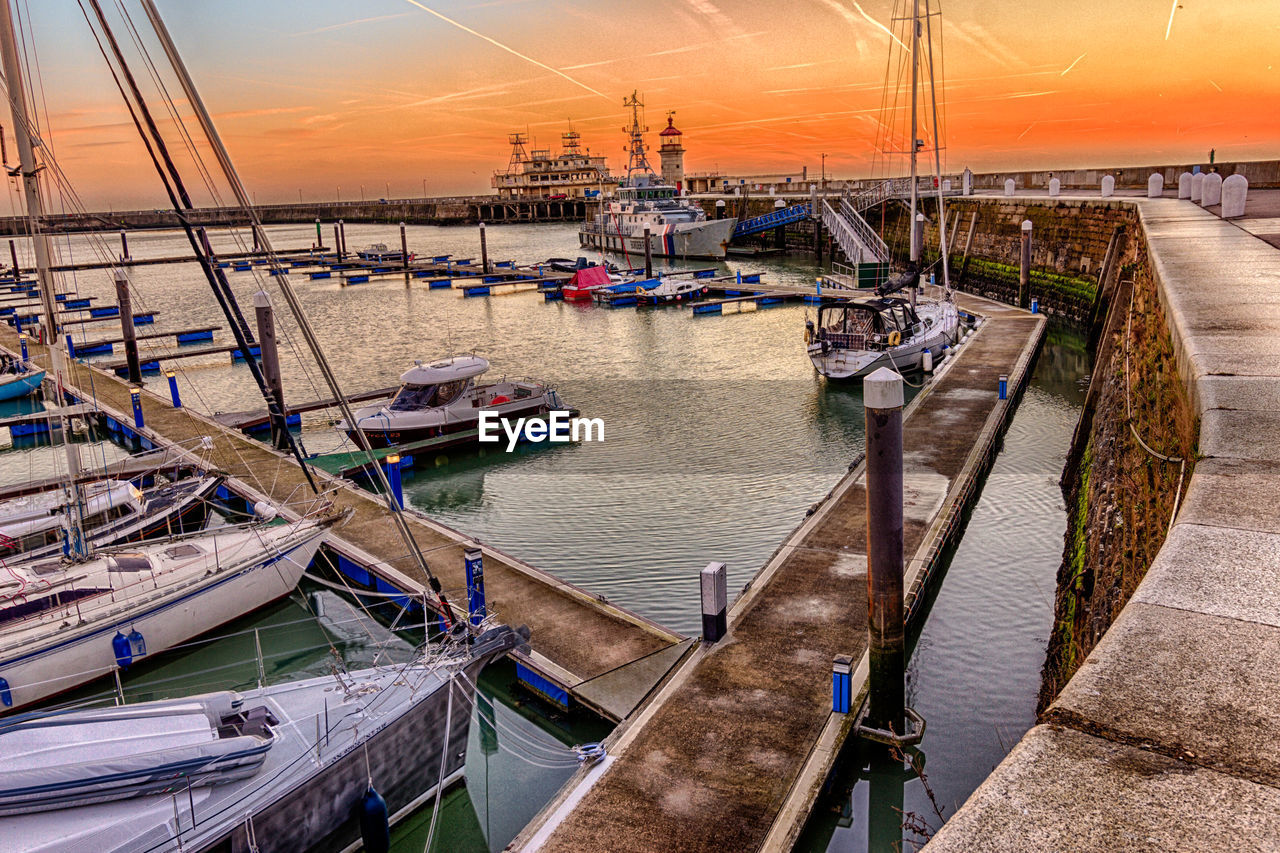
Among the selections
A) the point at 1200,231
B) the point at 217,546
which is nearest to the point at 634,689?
the point at 217,546

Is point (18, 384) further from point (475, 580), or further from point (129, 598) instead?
point (475, 580)

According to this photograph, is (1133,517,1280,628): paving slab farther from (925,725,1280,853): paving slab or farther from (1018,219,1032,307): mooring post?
(1018,219,1032,307): mooring post

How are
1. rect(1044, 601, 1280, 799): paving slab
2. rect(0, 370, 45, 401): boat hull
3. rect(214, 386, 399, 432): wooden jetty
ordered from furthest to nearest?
1. rect(0, 370, 45, 401): boat hull
2. rect(214, 386, 399, 432): wooden jetty
3. rect(1044, 601, 1280, 799): paving slab

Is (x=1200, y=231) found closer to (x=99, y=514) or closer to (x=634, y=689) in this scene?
(x=634, y=689)

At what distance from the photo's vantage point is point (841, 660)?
925cm

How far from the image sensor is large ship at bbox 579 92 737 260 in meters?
76.9

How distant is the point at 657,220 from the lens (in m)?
77.6

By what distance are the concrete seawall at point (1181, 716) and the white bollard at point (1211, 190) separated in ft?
92.6

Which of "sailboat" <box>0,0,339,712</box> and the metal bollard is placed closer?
the metal bollard

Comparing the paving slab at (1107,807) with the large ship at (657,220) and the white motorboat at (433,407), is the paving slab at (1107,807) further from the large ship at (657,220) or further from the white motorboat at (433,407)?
the large ship at (657,220)

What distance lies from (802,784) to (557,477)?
13604 mm

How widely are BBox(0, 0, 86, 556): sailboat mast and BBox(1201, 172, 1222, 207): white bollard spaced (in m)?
32.7

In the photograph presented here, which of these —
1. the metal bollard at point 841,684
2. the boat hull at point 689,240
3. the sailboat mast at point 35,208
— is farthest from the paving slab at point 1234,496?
the boat hull at point 689,240

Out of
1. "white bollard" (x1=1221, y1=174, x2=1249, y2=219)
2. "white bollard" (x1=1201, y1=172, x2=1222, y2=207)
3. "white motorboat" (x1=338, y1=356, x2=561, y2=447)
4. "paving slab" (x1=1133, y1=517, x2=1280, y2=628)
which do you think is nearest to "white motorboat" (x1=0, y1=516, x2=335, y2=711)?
"white motorboat" (x1=338, y1=356, x2=561, y2=447)
